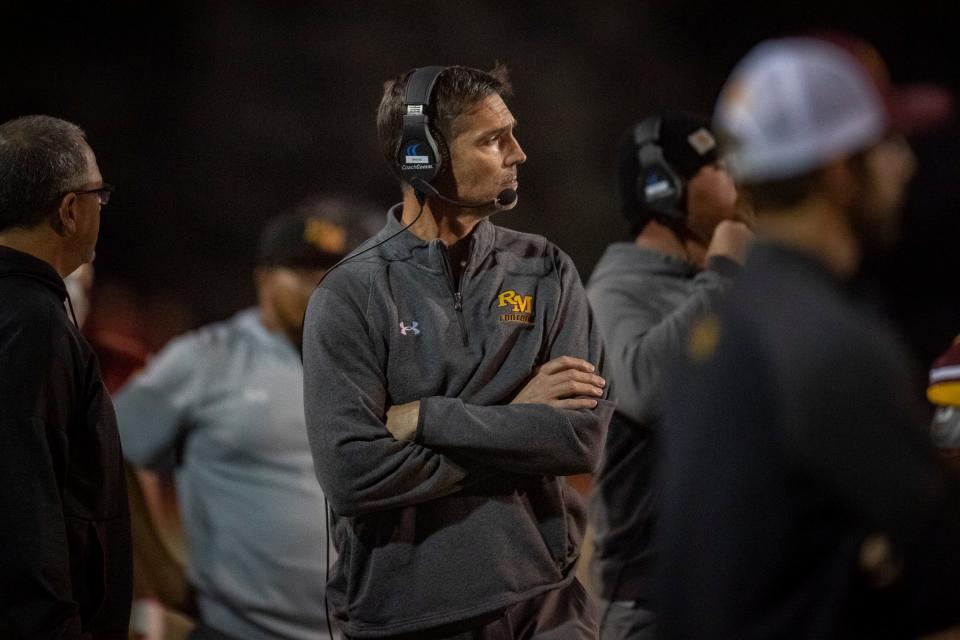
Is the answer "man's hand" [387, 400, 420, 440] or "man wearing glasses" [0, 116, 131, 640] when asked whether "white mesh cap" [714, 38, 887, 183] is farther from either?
"man wearing glasses" [0, 116, 131, 640]

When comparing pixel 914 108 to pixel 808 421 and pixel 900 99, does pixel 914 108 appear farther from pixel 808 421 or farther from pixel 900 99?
pixel 808 421

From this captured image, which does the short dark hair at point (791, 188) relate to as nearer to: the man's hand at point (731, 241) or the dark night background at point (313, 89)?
the man's hand at point (731, 241)

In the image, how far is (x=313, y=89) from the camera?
6973mm

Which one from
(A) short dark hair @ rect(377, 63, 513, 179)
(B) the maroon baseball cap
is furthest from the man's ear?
(B) the maroon baseball cap

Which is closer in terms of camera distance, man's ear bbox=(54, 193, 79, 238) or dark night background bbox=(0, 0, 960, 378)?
man's ear bbox=(54, 193, 79, 238)

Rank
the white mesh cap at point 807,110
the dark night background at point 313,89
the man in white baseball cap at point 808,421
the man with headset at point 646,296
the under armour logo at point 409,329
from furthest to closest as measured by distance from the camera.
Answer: the dark night background at point 313,89 < the man with headset at point 646,296 < the under armour logo at point 409,329 < the white mesh cap at point 807,110 < the man in white baseball cap at point 808,421

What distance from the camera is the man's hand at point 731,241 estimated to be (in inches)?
119

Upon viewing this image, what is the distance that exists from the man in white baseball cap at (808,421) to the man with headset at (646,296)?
1193mm

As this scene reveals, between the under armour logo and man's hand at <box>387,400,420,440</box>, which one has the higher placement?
the under armour logo

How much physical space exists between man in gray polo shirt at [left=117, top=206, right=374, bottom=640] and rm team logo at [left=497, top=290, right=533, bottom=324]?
1.39 meters

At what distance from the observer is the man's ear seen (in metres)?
2.52

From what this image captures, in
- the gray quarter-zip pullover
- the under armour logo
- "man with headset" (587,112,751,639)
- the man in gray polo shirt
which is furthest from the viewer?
the man in gray polo shirt

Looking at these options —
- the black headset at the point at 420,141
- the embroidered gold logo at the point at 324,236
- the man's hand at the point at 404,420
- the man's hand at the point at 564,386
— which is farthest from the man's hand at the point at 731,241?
the embroidered gold logo at the point at 324,236

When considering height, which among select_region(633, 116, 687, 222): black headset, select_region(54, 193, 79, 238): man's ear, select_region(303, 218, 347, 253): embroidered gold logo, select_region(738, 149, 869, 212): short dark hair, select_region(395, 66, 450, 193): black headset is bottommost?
select_region(303, 218, 347, 253): embroidered gold logo
